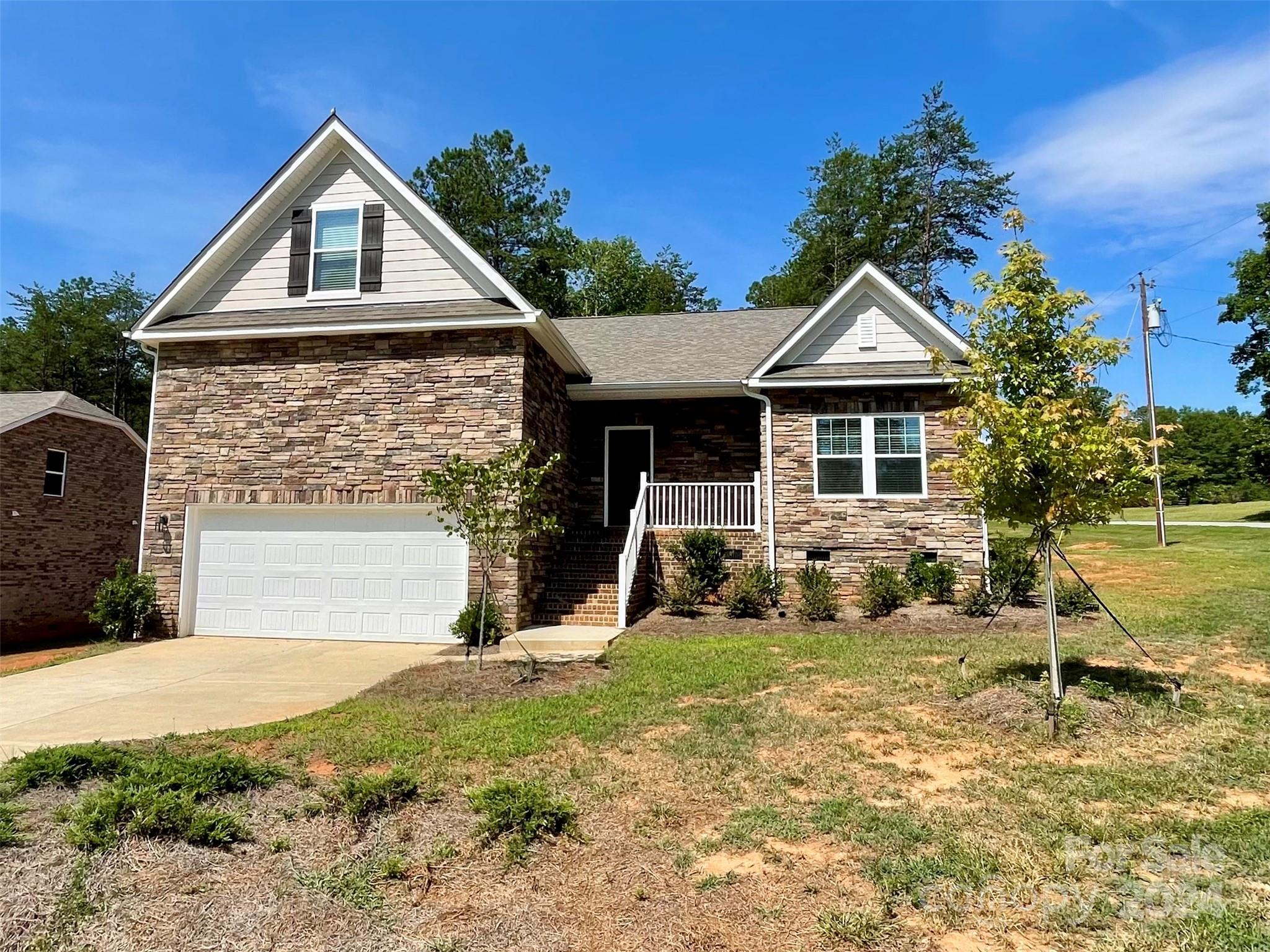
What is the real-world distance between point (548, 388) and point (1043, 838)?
10.8 meters

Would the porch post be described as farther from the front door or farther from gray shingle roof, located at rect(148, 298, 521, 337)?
gray shingle roof, located at rect(148, 298, 521, 337)

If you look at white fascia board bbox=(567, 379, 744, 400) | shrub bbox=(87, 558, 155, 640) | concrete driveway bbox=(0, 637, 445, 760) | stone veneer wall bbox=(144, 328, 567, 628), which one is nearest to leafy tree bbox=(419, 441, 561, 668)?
concrete driveway bbox=(0, 637, 445, 760)

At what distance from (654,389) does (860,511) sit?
4.76 metres

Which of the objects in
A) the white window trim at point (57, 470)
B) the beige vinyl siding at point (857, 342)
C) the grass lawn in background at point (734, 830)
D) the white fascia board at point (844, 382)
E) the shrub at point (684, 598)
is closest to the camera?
the grass lawn in background at point (734, 830)

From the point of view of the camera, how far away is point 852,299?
13.6 meters

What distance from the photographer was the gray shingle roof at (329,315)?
11.4 metres

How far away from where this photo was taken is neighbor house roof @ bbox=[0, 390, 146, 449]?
16406 mm

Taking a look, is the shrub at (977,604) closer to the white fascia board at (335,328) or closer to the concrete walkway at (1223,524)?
the white fascia board at (335,328)

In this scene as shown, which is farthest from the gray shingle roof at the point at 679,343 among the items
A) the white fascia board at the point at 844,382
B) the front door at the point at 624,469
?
the front door at the point at 624,469

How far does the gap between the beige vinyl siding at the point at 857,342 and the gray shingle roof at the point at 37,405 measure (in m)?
18.3

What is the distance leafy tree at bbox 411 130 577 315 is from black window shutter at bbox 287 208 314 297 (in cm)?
1987

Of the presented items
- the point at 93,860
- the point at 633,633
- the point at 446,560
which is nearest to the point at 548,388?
the point at 446,560

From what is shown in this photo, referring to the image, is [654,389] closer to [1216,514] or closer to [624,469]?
[624,469]

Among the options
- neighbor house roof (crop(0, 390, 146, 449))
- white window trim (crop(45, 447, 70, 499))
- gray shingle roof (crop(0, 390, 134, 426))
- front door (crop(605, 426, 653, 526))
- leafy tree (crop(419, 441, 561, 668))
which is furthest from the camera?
white window trim (crop(45, 447, 70, 499))
